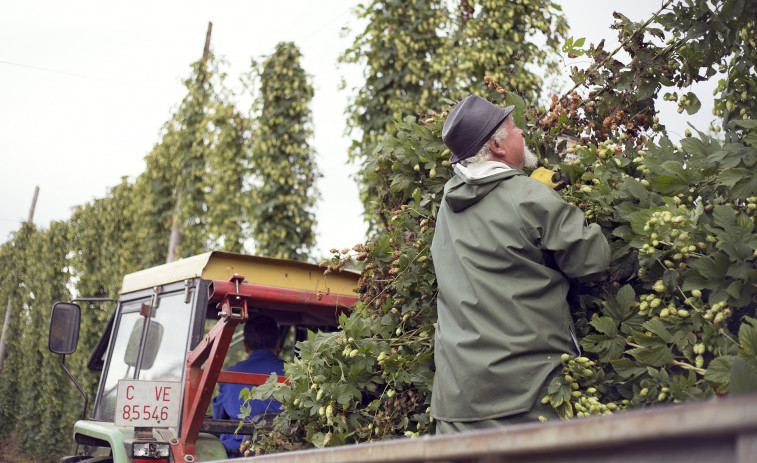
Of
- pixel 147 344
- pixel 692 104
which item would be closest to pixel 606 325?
pixel 692 104

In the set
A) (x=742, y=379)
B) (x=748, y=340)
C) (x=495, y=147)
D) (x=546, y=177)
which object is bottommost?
(x=742, y=379)

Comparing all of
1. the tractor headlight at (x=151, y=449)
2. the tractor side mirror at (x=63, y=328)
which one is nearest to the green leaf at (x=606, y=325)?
the tractor headlight at (x=151, y=449)

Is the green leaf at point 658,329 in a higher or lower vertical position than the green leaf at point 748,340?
higher

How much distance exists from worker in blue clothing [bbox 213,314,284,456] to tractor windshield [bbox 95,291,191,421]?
424 mm

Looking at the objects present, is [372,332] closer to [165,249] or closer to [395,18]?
[395,18]

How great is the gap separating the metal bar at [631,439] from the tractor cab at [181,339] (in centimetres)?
254

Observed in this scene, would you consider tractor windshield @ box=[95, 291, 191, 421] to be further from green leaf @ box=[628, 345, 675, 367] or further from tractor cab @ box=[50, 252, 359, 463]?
green leaf @ box=[628, 345, 675, 367]

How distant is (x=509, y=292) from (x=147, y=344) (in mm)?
3092

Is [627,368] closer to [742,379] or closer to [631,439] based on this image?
[742,379]

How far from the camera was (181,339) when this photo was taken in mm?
4254

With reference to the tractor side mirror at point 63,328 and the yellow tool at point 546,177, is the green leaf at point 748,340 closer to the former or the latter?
the yellow tool at point 546,177

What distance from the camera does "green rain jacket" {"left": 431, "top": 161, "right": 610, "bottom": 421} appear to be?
2.28 meters

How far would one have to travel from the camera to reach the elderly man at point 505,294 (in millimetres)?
2275

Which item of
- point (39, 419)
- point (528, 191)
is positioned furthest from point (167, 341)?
point (39, 419)
